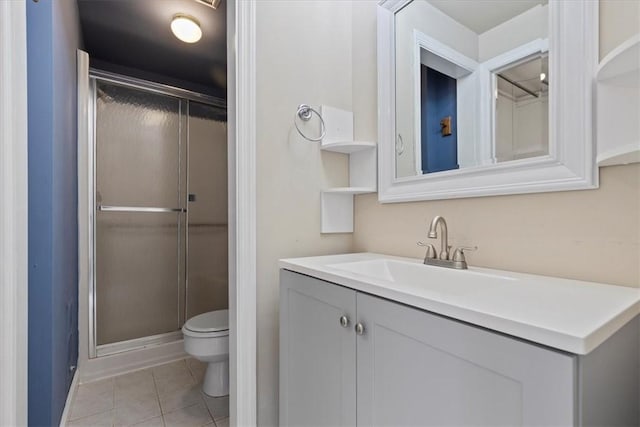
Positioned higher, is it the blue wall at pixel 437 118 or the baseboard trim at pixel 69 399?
the blue wall at pixel 437 118

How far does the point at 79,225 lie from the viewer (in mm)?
1827

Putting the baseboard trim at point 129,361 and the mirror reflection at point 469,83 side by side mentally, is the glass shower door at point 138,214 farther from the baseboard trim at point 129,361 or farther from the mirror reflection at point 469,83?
the mirror reflection at point 469,83

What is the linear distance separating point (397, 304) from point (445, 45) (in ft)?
3.53

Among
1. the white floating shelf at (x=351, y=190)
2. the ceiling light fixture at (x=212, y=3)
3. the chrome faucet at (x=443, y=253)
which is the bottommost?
the chrome faucet at (x=443, y=253)

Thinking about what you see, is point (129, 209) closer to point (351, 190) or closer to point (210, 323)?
point (210, 323)

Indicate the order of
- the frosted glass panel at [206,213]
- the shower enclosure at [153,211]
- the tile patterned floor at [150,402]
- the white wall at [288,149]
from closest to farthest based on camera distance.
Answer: the white wall at [288,149]
the tile patterned floor at [150,402]
the shower enclosure at [153,211]
the frosted glass panel at [206,213]

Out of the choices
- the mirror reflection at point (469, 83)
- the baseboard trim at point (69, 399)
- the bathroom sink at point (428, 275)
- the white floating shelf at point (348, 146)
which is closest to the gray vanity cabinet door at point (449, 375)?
the bathroom sink at point (428, 275)

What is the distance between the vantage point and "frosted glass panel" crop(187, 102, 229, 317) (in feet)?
8.13

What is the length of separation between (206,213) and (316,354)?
76.5 inches

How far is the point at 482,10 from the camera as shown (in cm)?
108

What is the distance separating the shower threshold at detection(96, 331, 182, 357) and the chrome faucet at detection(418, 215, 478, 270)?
203cm

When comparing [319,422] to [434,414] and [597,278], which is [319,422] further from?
[597,278]

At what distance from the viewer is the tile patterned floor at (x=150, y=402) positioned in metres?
1.46

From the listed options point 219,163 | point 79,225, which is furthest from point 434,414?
point 219,163
